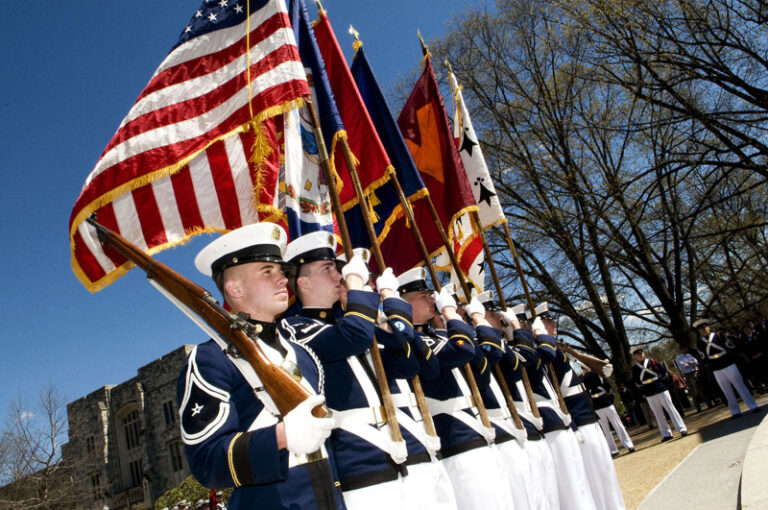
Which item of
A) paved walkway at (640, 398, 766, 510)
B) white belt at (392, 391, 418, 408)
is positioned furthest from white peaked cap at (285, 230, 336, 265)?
paved walkway at (640, 398, 766, 510)

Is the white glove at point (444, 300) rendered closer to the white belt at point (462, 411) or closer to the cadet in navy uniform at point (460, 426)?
the cadet in navy uniform at point (460, 426)

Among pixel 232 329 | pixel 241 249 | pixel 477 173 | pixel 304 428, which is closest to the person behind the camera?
pixel 304 428

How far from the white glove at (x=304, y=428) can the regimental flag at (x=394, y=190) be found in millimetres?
3172

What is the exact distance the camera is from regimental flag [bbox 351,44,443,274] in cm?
519

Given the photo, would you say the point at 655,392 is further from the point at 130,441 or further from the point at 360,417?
the point at 130,441

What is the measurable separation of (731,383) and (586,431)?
24.8 ft

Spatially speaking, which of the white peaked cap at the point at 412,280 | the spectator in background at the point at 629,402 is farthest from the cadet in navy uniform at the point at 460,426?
the spectator in background at the point at 629,402

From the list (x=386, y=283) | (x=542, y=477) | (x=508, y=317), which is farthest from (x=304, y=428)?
(x=508, y=317)

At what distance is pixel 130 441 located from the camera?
104 feet

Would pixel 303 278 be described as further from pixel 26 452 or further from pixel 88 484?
pixel 88 484

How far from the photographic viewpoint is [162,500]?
16.4 m

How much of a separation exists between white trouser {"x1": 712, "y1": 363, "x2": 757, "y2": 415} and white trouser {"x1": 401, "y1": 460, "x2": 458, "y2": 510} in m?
10.1

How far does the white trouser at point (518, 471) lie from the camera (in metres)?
3.78

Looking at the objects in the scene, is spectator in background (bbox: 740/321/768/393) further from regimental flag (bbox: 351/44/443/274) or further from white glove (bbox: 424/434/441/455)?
white glove (bbox: 424/434/441/455)
